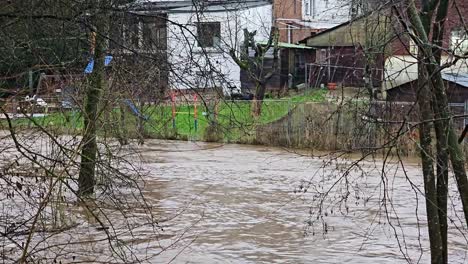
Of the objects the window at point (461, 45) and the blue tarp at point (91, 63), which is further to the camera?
the blue tarp at point (91, 63)

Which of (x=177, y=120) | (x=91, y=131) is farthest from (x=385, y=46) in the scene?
(x=177, y=120)

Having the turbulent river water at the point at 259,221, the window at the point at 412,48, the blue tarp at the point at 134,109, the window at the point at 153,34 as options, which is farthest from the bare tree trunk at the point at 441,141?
the blue tarp at the point at 134,109

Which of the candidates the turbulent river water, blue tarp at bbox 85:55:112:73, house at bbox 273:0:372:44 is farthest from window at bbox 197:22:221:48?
house at bbox 273:0:372:44

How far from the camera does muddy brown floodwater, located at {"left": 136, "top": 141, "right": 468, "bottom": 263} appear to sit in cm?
1127

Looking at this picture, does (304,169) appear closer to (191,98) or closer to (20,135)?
(191,98)

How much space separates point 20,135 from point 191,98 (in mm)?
3378

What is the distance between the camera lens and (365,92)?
7137mm

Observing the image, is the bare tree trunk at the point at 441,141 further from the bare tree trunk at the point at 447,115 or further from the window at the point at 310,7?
the window at the point at 310,7

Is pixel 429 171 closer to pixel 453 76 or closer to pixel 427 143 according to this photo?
pixel 427 143

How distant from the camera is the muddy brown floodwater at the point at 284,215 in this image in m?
11.3

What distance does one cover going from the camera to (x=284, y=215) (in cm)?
1459

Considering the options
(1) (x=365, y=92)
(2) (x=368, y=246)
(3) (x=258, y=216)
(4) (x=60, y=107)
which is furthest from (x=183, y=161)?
(1) (x=365, y=92)

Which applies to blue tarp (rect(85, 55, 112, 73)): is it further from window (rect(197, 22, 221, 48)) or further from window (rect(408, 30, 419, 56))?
window (rect(408, 30, 419, 56))

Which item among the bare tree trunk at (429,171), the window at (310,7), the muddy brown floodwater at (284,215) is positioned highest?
the window at (310,7)
